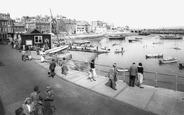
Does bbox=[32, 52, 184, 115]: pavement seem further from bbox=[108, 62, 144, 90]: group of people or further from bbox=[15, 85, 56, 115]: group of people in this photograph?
bbox=[15, 85, 56, 115]: group of people

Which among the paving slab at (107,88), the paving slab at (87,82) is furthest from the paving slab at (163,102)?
the paving slab at (87,82)

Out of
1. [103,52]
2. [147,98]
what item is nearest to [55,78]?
[147,98]

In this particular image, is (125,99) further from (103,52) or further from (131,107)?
(103,52)

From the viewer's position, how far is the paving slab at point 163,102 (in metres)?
6.79

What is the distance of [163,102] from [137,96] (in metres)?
1.49

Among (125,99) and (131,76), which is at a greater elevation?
(131,76)

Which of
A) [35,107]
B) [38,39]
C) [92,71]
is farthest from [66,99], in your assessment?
[38,39]

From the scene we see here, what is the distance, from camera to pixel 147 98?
812 centimetres

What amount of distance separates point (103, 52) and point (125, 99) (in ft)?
158

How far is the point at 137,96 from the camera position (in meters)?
8.46

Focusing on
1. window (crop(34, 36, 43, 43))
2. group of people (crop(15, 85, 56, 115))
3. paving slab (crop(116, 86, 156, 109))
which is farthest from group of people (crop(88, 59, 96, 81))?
window (crop(34, 36, 43, 43))

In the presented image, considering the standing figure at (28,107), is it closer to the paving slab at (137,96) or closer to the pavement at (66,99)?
the pavement at (66,99)

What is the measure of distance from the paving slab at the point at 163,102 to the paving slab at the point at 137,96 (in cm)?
32

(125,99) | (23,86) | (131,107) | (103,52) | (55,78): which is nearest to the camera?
(131,107)
